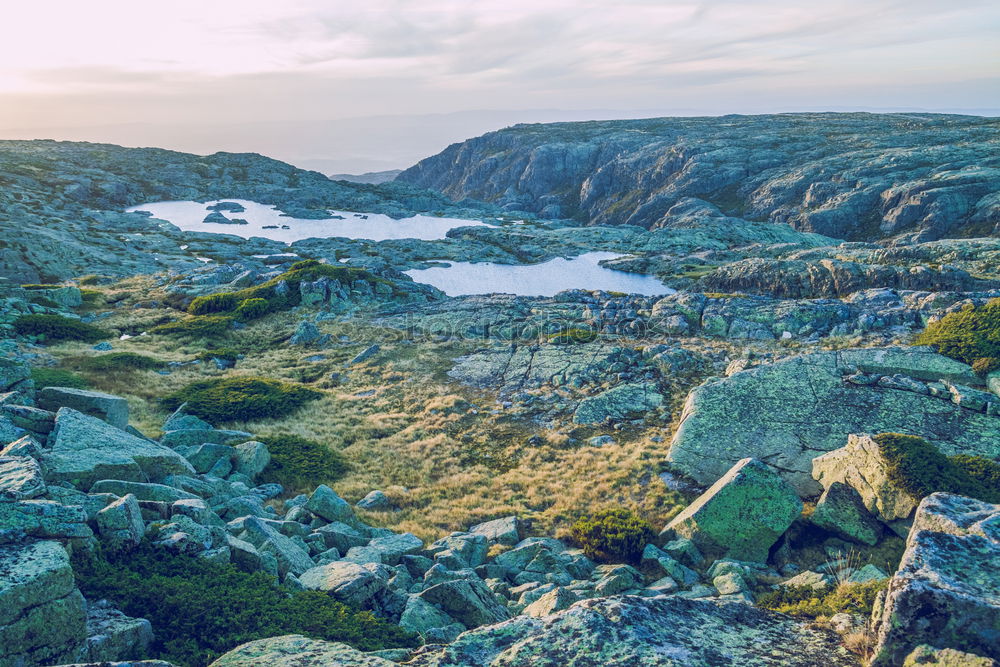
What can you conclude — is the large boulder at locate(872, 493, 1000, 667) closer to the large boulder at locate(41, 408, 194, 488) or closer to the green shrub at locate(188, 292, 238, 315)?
the large boulder at locate(41, 408, 194, 488)

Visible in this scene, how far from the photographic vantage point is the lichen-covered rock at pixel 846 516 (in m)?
13.2

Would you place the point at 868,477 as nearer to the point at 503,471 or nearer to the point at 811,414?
the point at 811,414

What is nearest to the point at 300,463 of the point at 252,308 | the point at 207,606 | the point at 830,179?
the point at 207,606

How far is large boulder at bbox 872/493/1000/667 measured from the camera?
576cm

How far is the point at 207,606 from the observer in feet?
27.0

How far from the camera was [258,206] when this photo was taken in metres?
132

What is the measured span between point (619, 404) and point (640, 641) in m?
20.3

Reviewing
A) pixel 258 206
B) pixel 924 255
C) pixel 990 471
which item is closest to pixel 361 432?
pixel 990 471

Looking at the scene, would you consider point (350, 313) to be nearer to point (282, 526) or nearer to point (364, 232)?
point (282, 526)

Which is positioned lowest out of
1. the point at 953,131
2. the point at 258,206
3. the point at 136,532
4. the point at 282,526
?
the point at 282,526

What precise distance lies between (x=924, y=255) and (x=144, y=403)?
64.8 m

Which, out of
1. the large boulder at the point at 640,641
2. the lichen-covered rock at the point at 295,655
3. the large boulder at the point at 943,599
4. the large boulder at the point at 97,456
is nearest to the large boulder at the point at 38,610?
the lichen-covered rock at the point at 295,655

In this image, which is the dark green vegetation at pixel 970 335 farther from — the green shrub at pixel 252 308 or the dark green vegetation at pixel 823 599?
the green shrub at pixel 252 308

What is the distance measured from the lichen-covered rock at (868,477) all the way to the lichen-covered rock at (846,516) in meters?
0.17
